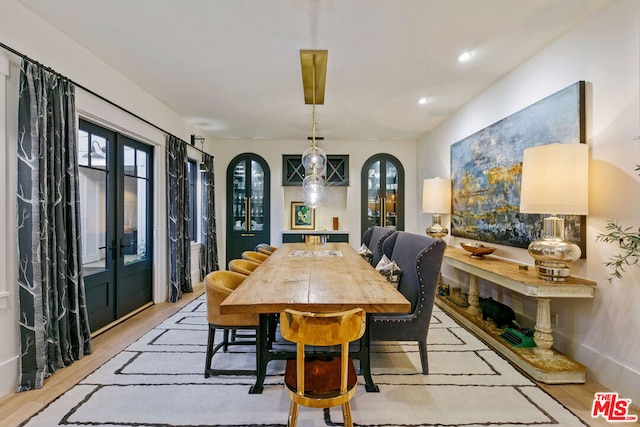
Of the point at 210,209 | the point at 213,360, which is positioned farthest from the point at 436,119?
the point at 213,360

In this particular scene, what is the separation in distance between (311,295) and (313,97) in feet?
9.09

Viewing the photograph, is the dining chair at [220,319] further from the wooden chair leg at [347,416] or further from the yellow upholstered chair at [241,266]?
the wooden chair leg at [347,416]

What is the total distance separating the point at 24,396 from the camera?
2188 mm

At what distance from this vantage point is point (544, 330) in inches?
99.3

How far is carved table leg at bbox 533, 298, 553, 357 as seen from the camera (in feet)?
8.22

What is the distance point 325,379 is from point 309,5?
2.48 metres

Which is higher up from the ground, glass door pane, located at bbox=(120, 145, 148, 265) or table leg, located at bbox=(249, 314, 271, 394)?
glass door pane, located at bbox=(120, 145, 148, 265)

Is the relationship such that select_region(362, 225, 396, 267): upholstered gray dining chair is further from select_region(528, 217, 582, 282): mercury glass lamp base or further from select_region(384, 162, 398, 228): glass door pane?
select_region(384, 162, 398, 228): glass door pane

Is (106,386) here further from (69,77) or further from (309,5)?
(309,5)

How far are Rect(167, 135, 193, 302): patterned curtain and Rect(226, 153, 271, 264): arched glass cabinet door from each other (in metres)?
1.64

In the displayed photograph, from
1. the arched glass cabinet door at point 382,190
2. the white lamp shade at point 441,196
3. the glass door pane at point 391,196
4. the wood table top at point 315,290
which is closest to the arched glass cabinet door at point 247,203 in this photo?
the arched glass cabinet door at point 382,190

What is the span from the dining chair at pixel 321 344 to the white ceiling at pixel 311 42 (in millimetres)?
2154

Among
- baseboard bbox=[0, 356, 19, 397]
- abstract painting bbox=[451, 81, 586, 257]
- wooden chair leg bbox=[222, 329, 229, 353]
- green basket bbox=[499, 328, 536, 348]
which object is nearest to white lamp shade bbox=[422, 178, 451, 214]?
abstract painting bbox=[451, 81, 586, 257]

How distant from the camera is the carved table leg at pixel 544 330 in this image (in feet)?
8.22
